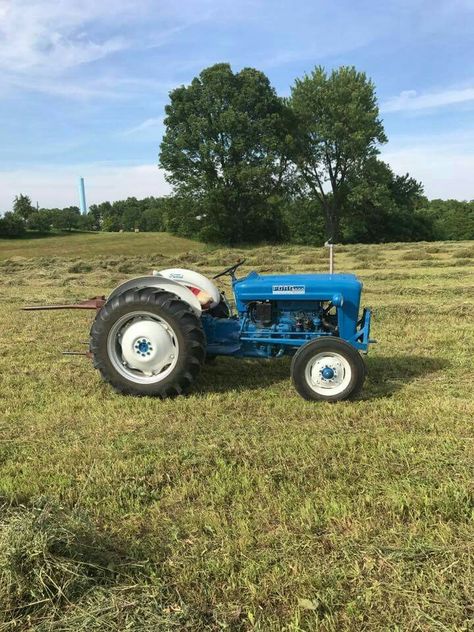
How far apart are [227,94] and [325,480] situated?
113 feet

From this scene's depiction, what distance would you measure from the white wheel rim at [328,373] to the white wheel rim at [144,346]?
1220mm

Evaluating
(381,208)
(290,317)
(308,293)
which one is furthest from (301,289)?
(381,208)

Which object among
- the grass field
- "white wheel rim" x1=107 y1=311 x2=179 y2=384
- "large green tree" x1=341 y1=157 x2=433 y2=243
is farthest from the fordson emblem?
"large green tree" x1=341 y1=157 x2=433 y2=243

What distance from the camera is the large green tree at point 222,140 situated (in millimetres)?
34188

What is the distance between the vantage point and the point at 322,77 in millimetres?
40250

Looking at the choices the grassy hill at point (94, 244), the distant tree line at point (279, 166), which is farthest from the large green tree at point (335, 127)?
the grassy hill at point (94, 244)

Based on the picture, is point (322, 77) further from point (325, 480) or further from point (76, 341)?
point (325, 480)

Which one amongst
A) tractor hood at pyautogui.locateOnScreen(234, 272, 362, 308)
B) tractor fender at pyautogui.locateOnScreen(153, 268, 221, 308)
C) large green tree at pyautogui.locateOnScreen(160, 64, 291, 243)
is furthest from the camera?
large green tree at pyautogui.locateOnScreen(160, 64, 291, 243)

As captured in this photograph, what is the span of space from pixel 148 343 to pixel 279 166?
3337 cm

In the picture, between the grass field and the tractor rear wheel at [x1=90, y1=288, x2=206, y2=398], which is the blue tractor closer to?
the tractor rear wheel at [x1=90, y1=288, x2=206, y2=398]

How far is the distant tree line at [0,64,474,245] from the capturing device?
3444cm

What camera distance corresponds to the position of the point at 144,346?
5.07 m

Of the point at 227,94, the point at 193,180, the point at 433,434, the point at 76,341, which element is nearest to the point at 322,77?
the point at 227,94

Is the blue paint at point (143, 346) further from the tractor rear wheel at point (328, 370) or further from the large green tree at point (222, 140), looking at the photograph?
the large green tree at point (222, 140)
